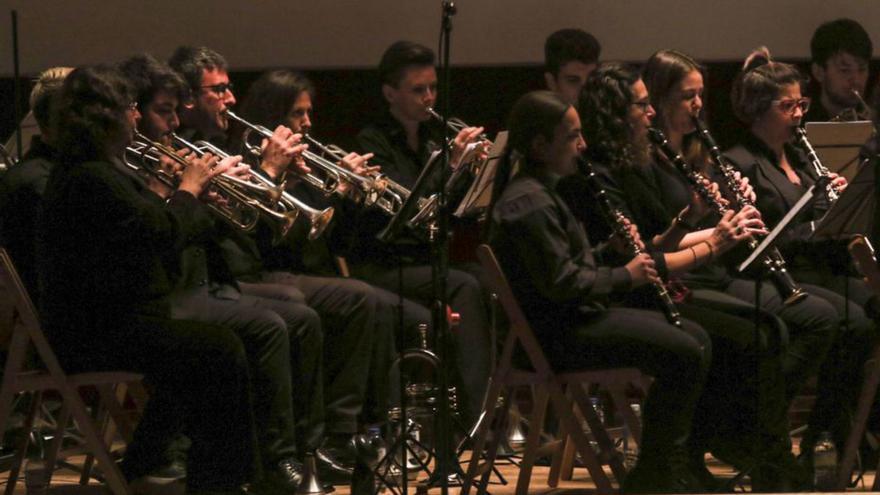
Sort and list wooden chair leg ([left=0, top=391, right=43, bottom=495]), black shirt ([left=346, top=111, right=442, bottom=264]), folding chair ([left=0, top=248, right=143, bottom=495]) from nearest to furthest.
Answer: folding chair ([left=0, top=248, right=143, bottom=495])
wooden chair leg ([left=0, top=391, right=43, bottom=495])
black shirt ([left=346, top=111, right=442, bottom=264])

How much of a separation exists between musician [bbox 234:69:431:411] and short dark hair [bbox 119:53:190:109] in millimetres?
650

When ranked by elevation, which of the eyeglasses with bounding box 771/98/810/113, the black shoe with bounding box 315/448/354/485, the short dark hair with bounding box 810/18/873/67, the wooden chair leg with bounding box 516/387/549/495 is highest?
the short dark hair with bounding box 810/18/873/67

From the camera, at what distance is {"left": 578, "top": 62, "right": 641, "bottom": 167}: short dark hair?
4875 mm

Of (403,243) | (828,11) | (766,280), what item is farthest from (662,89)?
(828,11)

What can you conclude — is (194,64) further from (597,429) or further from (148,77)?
(597,429)

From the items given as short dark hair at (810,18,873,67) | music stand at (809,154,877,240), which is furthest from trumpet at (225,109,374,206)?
short dark hair at (810,18,873,67)

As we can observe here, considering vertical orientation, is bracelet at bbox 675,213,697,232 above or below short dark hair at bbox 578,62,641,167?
below

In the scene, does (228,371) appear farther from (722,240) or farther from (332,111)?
(332,111)

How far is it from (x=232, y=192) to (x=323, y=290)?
48cm

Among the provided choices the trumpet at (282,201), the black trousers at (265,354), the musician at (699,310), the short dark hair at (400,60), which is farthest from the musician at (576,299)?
the short dark hair at (400,60)

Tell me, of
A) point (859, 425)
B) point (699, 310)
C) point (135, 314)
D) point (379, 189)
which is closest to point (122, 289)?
point (135, 314)

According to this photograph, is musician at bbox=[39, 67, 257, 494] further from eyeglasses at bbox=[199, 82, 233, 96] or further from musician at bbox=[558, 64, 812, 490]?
musician at bbox=[558, 64, 812, 490]

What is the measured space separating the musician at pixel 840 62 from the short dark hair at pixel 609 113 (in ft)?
3.99

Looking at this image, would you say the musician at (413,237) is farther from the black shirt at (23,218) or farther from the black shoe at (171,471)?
the black shirt at (23,218)
